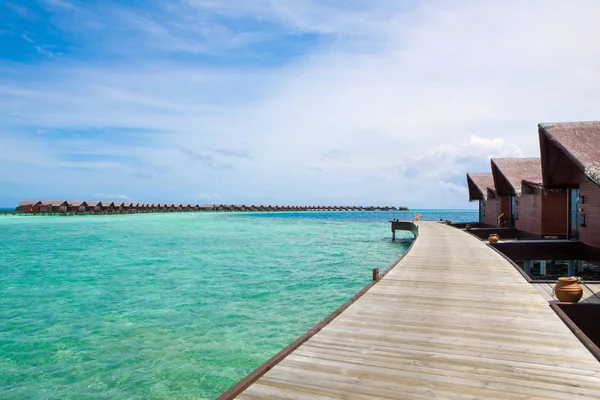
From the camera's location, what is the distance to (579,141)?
1263cm

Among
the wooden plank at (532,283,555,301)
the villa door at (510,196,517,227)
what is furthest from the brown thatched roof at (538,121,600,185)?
the villa door at (510,196,517,227)

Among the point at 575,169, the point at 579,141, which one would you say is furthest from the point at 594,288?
the point at 575,169

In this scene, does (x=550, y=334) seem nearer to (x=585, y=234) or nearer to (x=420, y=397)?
(x=420, y=397)

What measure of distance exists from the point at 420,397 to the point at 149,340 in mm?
7196

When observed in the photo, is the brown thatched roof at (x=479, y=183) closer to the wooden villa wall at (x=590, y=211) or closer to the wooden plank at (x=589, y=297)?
the wooden villa wall at (x=590, y=211)

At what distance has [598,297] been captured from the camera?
7.83 m

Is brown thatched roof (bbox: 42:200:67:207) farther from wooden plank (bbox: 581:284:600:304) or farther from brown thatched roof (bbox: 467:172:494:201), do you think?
wooden plank (bbox: 581:284:600:304)

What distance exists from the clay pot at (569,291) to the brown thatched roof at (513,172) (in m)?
15.2

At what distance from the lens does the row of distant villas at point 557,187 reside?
12.4 metres

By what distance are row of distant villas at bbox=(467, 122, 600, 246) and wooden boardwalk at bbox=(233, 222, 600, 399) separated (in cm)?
693

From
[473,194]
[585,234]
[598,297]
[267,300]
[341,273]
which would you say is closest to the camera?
[598,297]

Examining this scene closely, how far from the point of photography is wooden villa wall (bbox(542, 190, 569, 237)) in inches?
682

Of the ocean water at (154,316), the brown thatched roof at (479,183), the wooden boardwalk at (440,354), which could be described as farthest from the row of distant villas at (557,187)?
the ocean water at (154,316)

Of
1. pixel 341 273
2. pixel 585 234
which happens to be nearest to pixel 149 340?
pixel 341 273
